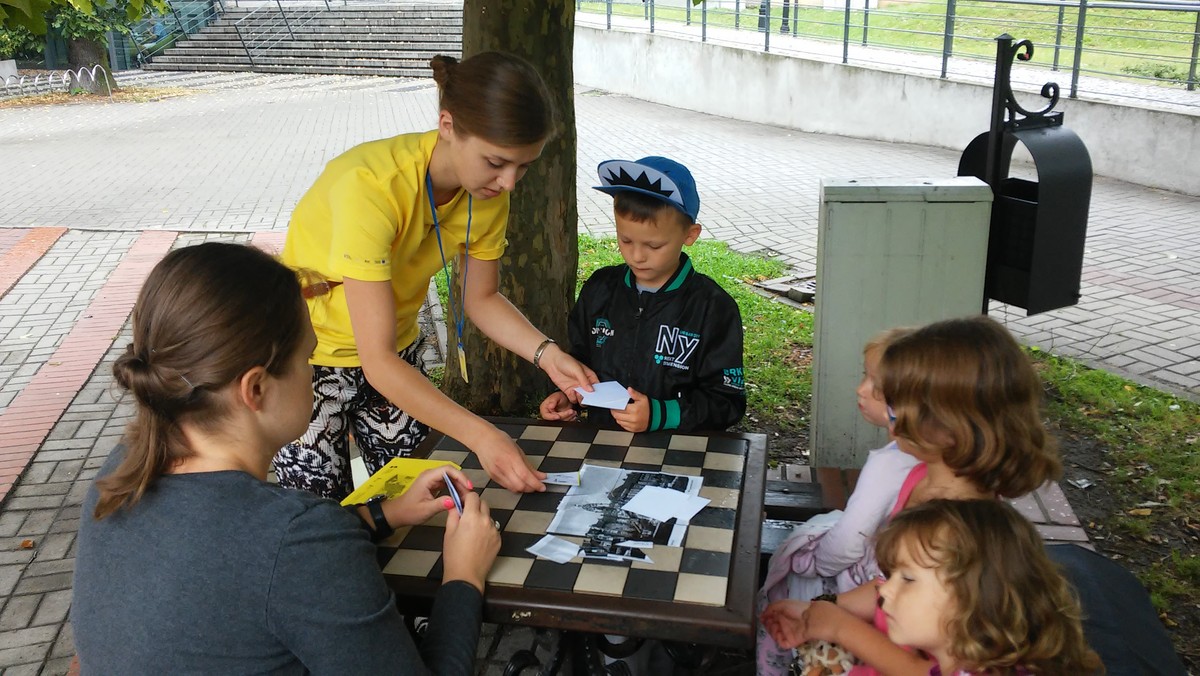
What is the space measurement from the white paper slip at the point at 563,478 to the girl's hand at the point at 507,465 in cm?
2

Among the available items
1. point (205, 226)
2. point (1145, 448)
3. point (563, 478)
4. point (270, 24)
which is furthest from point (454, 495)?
point (270, 24)

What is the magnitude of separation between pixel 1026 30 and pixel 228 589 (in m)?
13.4

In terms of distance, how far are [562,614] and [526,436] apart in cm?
84

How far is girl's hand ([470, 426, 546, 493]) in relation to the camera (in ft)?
7.31

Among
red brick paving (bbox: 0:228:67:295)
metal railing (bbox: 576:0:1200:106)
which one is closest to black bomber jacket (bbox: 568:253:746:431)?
red brick paving (bbox: 0:228:67:295)

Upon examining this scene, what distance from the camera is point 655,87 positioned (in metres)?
17.2

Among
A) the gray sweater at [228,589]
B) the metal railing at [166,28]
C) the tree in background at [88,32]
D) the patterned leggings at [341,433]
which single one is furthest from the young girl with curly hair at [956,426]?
the metal railing at [166,28]

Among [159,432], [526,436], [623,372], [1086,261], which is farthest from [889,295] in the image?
[1086,261]

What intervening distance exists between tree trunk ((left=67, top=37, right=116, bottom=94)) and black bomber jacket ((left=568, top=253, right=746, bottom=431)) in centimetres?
2046

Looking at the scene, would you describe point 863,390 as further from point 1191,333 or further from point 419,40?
point 419,40

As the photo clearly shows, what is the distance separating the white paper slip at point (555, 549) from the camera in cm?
195

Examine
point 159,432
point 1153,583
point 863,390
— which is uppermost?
point 159,432

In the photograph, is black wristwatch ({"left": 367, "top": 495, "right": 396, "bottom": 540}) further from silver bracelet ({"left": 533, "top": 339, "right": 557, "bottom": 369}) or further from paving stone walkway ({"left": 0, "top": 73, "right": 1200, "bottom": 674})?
silver bracelet ({"left": 533, "top": 339, "right": 557, "bottom": 369})

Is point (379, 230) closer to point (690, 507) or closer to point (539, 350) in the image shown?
point (539, 350)
